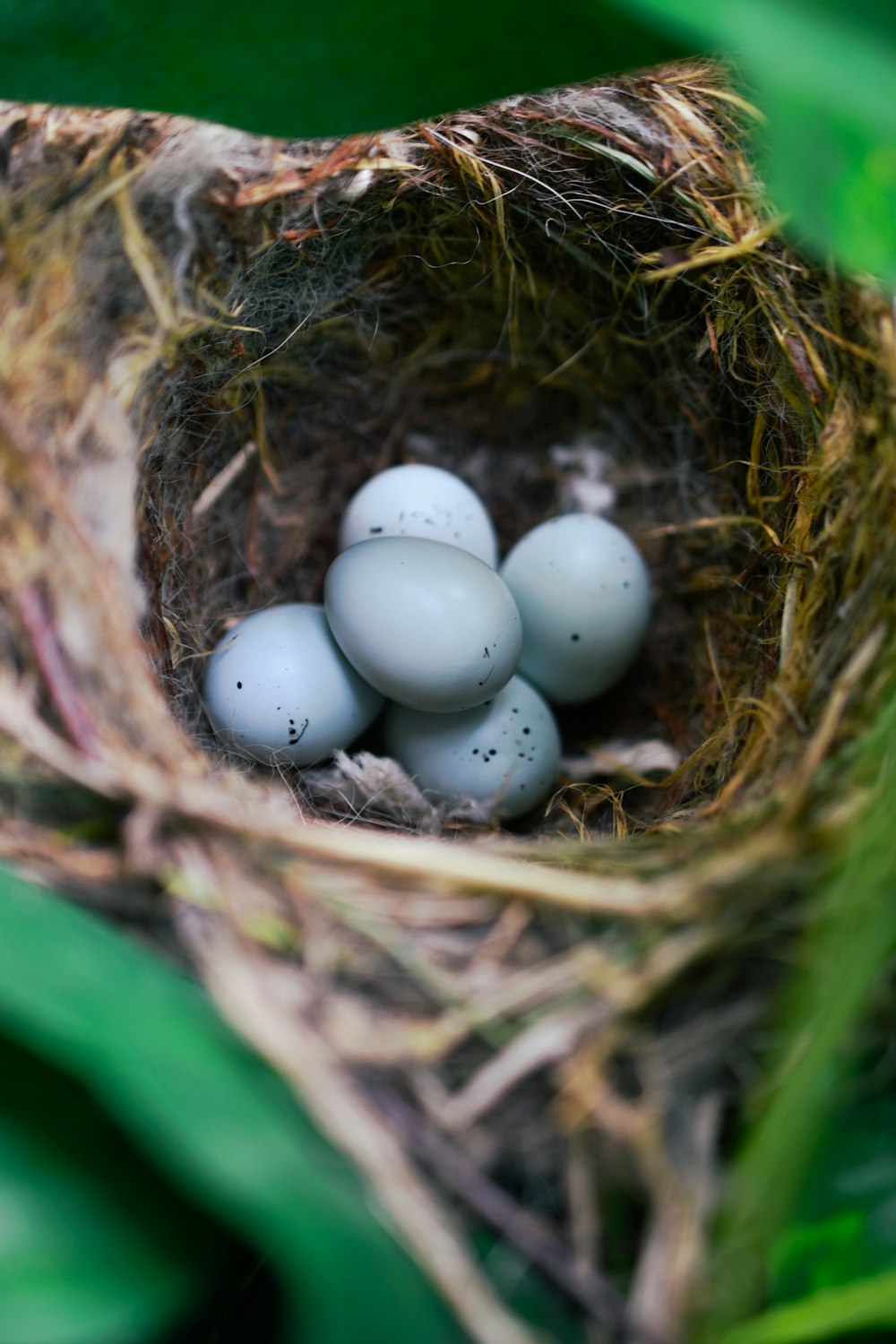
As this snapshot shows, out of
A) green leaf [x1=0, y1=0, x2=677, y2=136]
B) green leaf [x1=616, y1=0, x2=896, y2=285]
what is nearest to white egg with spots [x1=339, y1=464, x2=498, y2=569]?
green leaf [x1=0, y1=0, x2=677, y2=136]

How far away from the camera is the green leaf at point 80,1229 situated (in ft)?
1.63

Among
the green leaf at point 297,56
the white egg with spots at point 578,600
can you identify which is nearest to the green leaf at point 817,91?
the green leaf at point 297,56

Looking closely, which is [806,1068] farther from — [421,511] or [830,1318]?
[421,511]

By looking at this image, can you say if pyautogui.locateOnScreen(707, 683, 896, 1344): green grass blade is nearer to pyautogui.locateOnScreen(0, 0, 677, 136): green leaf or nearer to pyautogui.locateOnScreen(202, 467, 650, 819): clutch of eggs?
pyautogui.locateOnScreen(202, 467, 650, 819): clutch of eggs

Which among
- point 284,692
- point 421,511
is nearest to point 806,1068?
point 284,692

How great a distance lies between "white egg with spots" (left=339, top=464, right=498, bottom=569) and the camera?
1.16 m

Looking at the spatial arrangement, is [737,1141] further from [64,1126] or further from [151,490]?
[151,490]

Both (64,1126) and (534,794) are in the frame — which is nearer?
(64,1126)

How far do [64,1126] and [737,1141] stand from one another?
387 millimetres

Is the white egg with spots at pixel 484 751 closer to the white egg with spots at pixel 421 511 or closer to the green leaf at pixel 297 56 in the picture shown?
the white egg with spots at pixel 421 511

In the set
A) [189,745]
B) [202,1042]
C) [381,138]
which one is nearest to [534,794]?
[189,745]

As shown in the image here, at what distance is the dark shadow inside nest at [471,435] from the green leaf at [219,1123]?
0.49m

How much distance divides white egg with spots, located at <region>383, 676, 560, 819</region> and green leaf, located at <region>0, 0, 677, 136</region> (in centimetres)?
60

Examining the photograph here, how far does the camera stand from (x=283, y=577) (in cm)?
125
